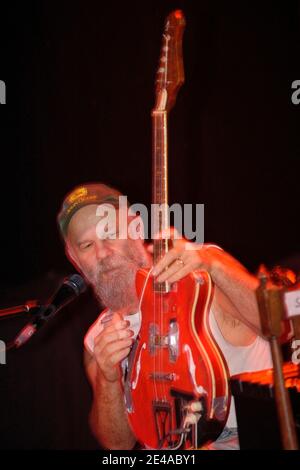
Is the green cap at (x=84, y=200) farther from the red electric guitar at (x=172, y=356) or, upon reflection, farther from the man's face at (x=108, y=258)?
the red electric guitar at (x=172, y=356)

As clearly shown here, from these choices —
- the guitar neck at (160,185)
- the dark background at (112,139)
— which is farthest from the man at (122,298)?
the dark background at (112,139)

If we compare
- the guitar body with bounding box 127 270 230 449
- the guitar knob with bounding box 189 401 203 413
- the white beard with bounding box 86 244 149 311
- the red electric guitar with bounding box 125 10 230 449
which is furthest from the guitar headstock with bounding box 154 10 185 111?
the guitar knob with bounding box 189 401 203 413

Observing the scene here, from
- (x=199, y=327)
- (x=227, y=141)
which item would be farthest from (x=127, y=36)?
(x=199, y=327)

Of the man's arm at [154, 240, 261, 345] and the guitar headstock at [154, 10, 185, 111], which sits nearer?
the man's arm at [154, 240, 261, 345]

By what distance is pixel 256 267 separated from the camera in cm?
372

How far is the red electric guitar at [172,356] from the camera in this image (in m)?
1.74

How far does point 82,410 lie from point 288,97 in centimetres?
265

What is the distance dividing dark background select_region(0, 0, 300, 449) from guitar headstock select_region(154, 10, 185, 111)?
1.34 meters

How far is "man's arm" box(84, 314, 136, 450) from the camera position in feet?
6.63

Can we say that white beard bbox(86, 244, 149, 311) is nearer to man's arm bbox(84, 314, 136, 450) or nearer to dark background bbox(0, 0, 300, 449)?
man's arm bbox(84, 314, 136, 450)

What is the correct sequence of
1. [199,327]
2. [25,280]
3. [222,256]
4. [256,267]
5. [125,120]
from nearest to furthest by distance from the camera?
[199,327], [222,256], [25,280], [125,120], [256,267]

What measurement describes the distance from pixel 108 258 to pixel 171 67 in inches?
39.2

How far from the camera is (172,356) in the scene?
1.84 m
